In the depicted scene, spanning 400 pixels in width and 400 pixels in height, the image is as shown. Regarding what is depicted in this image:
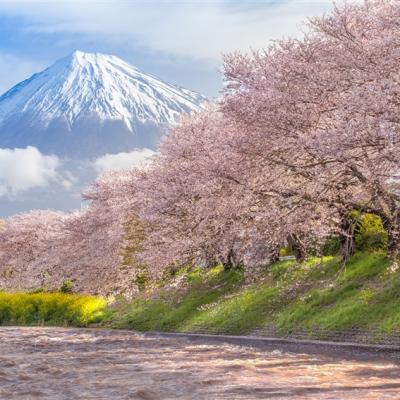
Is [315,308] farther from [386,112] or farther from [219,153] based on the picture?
[386,112]

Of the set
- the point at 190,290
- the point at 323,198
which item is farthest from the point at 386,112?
the point at 190,290

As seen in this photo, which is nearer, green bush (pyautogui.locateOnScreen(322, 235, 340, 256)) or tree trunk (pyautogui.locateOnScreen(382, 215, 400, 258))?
tree trunk (pyautogui.locateOnScreen(382, 215, 400, 258))

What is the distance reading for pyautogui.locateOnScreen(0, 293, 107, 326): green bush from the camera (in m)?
41.9

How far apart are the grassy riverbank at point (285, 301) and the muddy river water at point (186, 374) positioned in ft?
7.69

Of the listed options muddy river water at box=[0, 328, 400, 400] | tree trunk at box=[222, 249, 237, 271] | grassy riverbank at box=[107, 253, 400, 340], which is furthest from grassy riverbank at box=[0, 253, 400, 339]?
muddy river water at box=[0, 328, 400, 400]

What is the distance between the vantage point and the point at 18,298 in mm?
46688

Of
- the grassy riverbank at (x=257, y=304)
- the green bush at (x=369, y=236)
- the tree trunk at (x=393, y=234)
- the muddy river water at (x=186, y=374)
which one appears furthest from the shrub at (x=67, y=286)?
the tree trunk at (x=393, y=234)

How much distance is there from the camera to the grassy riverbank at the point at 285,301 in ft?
74.6

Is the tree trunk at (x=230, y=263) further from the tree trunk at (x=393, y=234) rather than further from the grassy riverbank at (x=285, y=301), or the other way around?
the tree trunk at (x=393, y=234)

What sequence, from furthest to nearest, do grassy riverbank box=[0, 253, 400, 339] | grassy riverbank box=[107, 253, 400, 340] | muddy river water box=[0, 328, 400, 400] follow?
grassy riverbank box=[0, 253, 400, 339] → grassy riverbank box=[107, 253, 400, 340] → muddy river water box=[0, 328, 400, 400]

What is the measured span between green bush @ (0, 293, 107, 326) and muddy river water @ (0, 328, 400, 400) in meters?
14.3

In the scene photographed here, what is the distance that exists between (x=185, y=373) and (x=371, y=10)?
1321cm

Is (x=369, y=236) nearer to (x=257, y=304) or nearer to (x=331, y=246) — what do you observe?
(x=331, y=246)

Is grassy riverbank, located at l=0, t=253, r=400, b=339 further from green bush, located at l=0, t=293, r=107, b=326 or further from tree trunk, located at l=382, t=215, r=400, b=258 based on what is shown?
tree trunk, located at l=382, t=215, r=400, b=258
